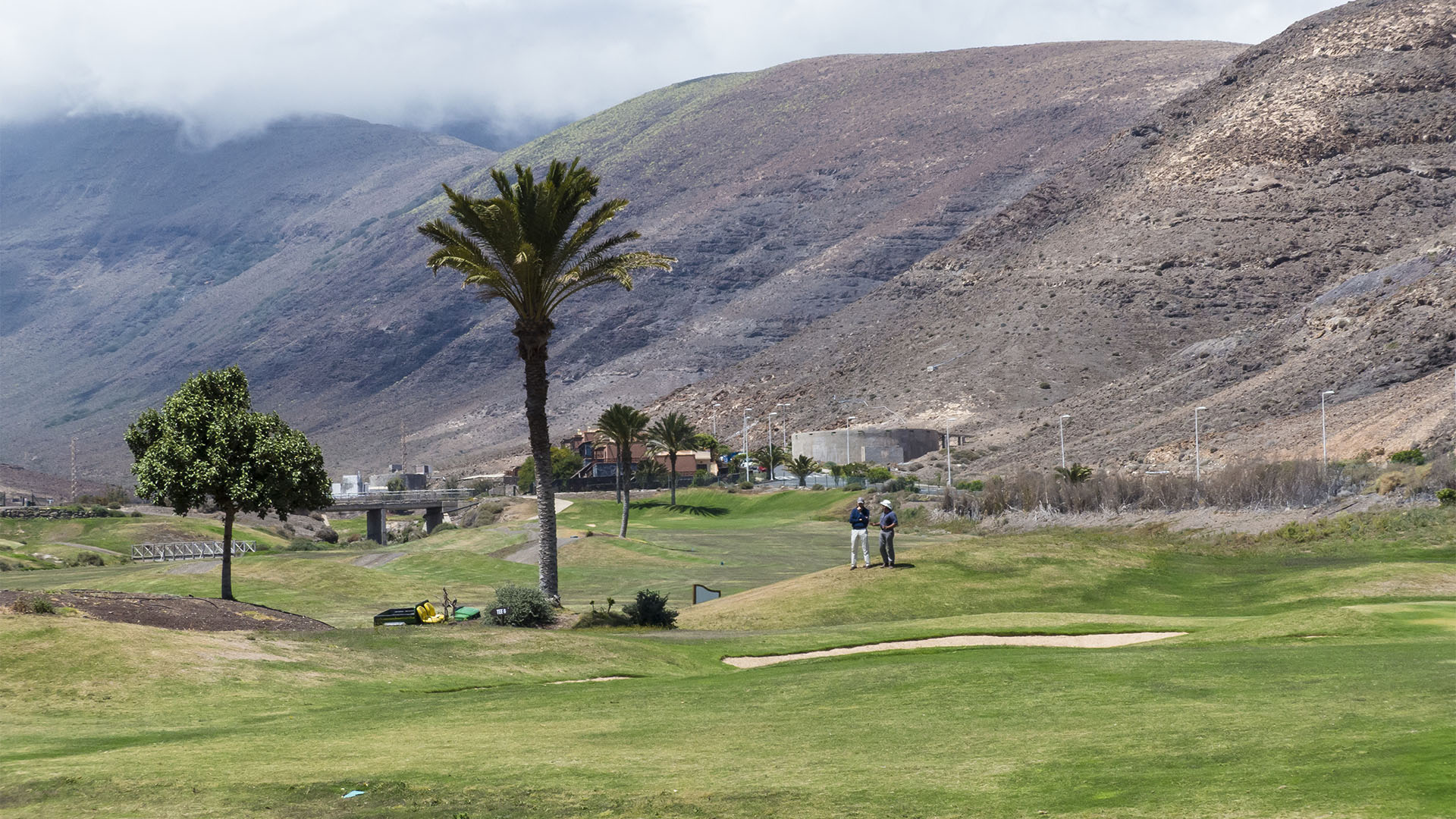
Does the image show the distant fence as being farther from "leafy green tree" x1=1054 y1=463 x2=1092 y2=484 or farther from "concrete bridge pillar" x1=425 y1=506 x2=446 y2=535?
"leafy green tree" x1=1054 y1=463 x2=1092 y2=484

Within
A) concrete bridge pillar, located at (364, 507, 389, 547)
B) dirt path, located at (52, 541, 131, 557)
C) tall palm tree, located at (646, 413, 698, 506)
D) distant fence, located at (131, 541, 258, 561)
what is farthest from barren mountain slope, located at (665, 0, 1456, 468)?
dirt path, located at (52, 541, 131, 557)

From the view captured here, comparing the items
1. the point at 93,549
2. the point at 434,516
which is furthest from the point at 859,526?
the point at 434,516

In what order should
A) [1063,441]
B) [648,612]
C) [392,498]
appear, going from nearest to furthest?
[648,612]
[1063,441]
[392,498]

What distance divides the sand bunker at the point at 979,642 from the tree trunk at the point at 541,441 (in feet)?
31.1

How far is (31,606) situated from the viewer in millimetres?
22406

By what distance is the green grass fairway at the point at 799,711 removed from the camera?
394 inches

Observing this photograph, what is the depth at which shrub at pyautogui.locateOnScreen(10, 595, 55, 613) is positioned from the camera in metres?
22.0

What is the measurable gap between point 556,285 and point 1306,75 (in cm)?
15523

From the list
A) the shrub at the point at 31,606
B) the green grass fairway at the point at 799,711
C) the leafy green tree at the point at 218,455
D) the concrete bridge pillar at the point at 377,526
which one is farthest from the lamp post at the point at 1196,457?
the shrub at the point at 31,606

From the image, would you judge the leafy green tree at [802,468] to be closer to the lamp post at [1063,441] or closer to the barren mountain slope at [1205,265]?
the barren mountain slope at [1205,265]

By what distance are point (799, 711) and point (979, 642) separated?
9105mm

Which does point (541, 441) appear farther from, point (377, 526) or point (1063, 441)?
point (1063, 441)

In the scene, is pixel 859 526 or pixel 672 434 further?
pixel 672 434

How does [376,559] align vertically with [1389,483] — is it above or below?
below
